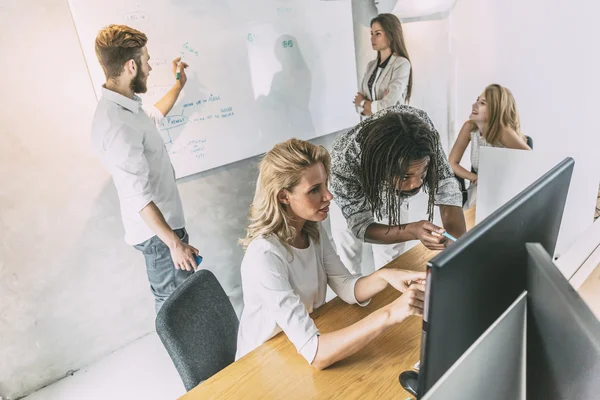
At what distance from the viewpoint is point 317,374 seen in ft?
3.11

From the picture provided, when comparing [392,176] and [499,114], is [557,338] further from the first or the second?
[499,114]

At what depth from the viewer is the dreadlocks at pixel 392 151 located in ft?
4.57

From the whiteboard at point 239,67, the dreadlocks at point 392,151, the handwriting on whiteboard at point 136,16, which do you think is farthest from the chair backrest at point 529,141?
the handwriting on whiteboard at point 136,16

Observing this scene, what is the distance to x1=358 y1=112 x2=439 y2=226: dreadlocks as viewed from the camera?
1.39 m

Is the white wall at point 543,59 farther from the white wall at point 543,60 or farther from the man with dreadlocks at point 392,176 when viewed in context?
the man with dreadlocks at point 392,176

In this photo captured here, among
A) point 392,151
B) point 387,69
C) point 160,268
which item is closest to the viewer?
point 392,151

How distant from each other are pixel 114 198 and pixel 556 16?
2.20 m

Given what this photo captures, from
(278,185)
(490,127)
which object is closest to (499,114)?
(490,127)

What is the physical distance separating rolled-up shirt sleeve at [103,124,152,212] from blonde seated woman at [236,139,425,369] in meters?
0.63

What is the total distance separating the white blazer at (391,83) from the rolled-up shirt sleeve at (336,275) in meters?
1.40

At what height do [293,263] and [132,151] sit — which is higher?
[132,151]

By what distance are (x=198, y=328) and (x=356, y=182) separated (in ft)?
2.67

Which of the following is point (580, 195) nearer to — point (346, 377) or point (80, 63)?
point (346, 377)

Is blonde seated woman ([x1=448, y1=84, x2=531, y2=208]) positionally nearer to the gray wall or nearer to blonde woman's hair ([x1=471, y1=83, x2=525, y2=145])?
blonde woman's hair ([x1=471, y1=83, x2=525, y2=145])
